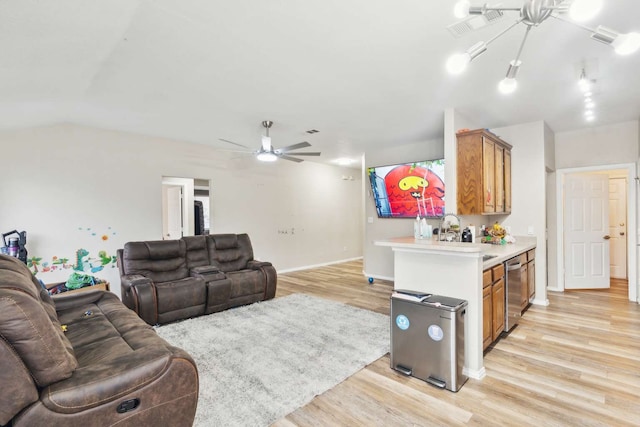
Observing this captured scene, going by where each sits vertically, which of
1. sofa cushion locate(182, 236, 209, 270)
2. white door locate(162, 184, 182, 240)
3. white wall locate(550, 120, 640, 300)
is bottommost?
sofa cushion locate(182, 236, 209, 270)

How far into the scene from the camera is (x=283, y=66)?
2795mm

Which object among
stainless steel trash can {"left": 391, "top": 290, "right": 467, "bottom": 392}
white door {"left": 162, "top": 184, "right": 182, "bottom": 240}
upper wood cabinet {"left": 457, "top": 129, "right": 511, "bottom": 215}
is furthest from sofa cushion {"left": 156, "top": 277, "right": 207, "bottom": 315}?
upper wood cabinet {"left": 457, "top": 129, "right": 511, "bottom": 215}

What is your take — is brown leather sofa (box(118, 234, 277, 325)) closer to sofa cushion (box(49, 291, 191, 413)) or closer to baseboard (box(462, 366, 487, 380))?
sofa cushion (box(49, 291, 191, 413))

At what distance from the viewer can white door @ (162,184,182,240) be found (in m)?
5.78

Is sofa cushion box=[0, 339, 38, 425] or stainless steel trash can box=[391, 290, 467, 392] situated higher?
sofa cushion box=[0, 339, 38, 425]

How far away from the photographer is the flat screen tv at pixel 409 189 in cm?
521

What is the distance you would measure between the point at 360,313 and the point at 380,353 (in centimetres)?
116

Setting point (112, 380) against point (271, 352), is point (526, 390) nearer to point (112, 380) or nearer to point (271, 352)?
point (271, 352)

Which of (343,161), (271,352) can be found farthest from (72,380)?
(343,161)

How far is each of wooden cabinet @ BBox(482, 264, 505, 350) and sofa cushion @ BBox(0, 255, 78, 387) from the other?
9.33 feet

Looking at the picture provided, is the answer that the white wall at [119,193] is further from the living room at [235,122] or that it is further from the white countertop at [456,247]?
the white countertop at [456,247]

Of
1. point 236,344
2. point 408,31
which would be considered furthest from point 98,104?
point 408,31

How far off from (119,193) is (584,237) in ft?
25.1

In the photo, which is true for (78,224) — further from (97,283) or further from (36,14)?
(36,14)
